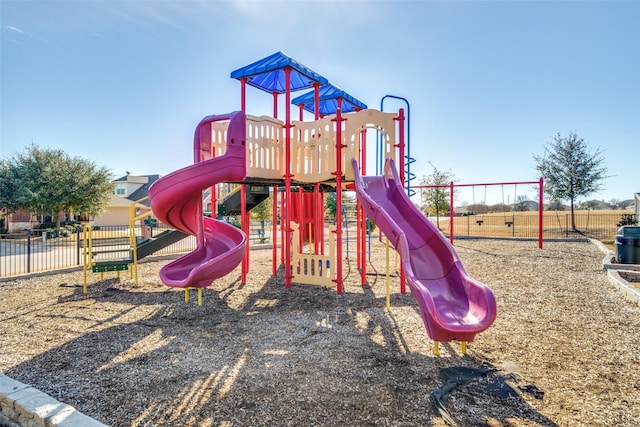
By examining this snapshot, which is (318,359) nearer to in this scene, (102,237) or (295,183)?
(295,183)

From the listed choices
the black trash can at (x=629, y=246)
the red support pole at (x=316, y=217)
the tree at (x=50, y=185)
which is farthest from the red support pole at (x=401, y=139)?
the tree at (x=50, y=185)

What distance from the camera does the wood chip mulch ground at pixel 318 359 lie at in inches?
136

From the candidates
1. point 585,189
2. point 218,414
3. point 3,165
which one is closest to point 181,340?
point 218,414

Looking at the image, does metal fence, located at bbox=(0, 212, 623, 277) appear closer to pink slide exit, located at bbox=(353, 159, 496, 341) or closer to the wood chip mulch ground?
the wood chip mulch ground

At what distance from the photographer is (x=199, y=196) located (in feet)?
24.4

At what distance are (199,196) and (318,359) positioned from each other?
427 cm

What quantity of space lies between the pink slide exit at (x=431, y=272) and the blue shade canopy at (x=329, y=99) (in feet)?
11.2

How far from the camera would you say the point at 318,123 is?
28.2 ft

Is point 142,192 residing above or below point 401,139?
above

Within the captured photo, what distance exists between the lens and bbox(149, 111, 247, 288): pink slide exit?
6.73 metres

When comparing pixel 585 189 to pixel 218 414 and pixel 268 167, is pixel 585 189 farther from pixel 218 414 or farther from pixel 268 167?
pixel 218 414

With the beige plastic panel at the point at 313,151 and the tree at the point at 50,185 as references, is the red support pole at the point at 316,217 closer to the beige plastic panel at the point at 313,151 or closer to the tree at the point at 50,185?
the beige plastic panel at the point at 313,151

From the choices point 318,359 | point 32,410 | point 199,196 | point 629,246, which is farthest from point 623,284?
point 32,410

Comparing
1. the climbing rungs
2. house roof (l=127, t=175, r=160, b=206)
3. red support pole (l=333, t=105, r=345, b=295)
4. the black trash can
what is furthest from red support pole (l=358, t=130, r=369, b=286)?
house roof (l=127, t=175, r=160, b=206)
